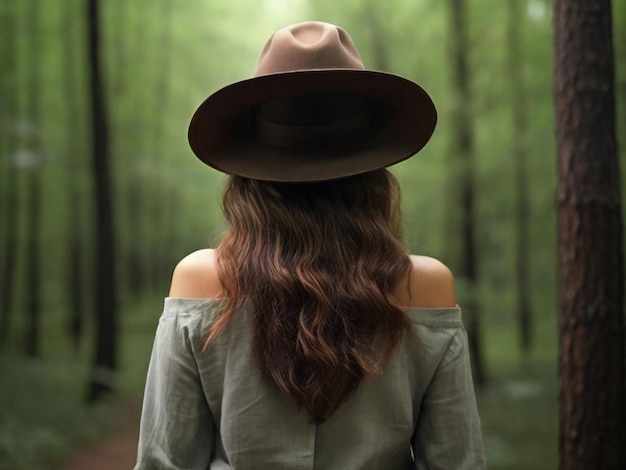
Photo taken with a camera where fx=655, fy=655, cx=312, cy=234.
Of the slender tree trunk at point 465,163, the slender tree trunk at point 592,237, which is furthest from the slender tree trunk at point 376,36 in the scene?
the slender tree trunk at point 592,237

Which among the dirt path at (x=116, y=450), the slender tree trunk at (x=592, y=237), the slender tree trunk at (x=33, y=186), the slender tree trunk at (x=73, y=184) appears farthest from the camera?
the slender tree trunk at (x=73, y=184)

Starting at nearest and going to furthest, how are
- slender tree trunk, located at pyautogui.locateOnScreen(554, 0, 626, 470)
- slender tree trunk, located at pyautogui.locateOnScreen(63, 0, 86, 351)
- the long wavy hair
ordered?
the long wavy hair < slender tree trunk, located at pyautogui.locateOnScreen(554, 0, 626, 470) < slender tree trunk, located at pyautogui.locateOnScreen(63, 0, 86, 351)

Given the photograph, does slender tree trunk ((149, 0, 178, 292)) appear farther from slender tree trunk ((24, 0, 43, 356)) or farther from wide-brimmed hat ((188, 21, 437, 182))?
wide-brimmed hat ((188, 21, 437, 182))

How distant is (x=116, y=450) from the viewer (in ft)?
11.9

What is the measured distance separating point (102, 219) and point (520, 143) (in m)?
2.57

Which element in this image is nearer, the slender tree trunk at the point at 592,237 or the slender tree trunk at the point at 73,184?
the slender tree trunk at the point at 592,237

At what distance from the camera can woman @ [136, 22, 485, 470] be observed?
0.88 metres

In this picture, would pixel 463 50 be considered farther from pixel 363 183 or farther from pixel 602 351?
pixel 363 183

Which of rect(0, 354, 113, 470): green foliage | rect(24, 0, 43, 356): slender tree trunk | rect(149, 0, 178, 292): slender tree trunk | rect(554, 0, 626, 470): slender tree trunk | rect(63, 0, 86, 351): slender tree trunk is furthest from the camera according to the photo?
rect(149, 0, 178, 292): slender tree trunk

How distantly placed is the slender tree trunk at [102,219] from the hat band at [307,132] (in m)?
3.01

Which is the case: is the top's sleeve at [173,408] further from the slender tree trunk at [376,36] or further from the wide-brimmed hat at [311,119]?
the slender tree trunk at [376,36]

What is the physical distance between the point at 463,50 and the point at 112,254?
99.3 inches

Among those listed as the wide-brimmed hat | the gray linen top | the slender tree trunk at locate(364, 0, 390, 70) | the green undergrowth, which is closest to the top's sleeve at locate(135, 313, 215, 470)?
the gray linen top

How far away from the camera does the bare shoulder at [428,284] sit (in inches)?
36.6
